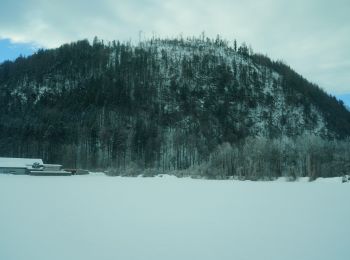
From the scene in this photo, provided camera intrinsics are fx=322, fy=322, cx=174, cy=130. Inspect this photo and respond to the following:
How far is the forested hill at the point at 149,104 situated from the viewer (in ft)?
325

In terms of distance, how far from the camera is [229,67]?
151000 mm

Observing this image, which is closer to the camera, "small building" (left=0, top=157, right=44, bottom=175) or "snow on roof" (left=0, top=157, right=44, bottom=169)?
"small building" (left=0, top=157, right=44, bottom=175)

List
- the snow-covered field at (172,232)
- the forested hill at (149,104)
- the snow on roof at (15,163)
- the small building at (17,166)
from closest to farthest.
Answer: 1. the snow-covered field at (172,232)
2. the small building at (17,166)
3. the snow on roof at (15,163)
4. the forested hill at (149,104)

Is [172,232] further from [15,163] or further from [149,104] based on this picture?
[149,104]

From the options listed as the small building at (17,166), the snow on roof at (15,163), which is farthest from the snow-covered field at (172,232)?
the snow on roof at (15,163)

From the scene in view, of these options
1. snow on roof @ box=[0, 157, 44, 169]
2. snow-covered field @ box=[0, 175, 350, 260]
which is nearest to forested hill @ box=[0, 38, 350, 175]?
snow on roof @ box=[0, 157, 44, 169]

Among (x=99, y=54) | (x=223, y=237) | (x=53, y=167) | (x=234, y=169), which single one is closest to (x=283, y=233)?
(x=223, y=237)

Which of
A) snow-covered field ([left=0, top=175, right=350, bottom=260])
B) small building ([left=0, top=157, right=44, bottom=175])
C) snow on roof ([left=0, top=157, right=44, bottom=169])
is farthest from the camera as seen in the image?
snow on roof ([left=0, top=157, right=44, bottom=169])

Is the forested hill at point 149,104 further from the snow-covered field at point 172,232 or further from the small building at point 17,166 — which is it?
the snow-covered field at point 172,232

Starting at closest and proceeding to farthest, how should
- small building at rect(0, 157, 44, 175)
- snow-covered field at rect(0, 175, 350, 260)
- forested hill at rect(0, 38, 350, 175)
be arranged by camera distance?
snow-covered field at rect(0, 175, 350, 260)
small building at rect(0, 157, 44, 175)
forested hill at rect(0, 38, 350, 175)

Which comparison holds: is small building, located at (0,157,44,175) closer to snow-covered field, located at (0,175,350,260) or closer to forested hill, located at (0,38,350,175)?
forested hill, located at (0,38,350,175)

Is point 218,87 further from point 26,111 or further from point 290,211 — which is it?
point 290,211

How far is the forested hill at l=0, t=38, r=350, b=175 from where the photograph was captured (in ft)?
325

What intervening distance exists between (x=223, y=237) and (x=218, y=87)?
132772 mm
